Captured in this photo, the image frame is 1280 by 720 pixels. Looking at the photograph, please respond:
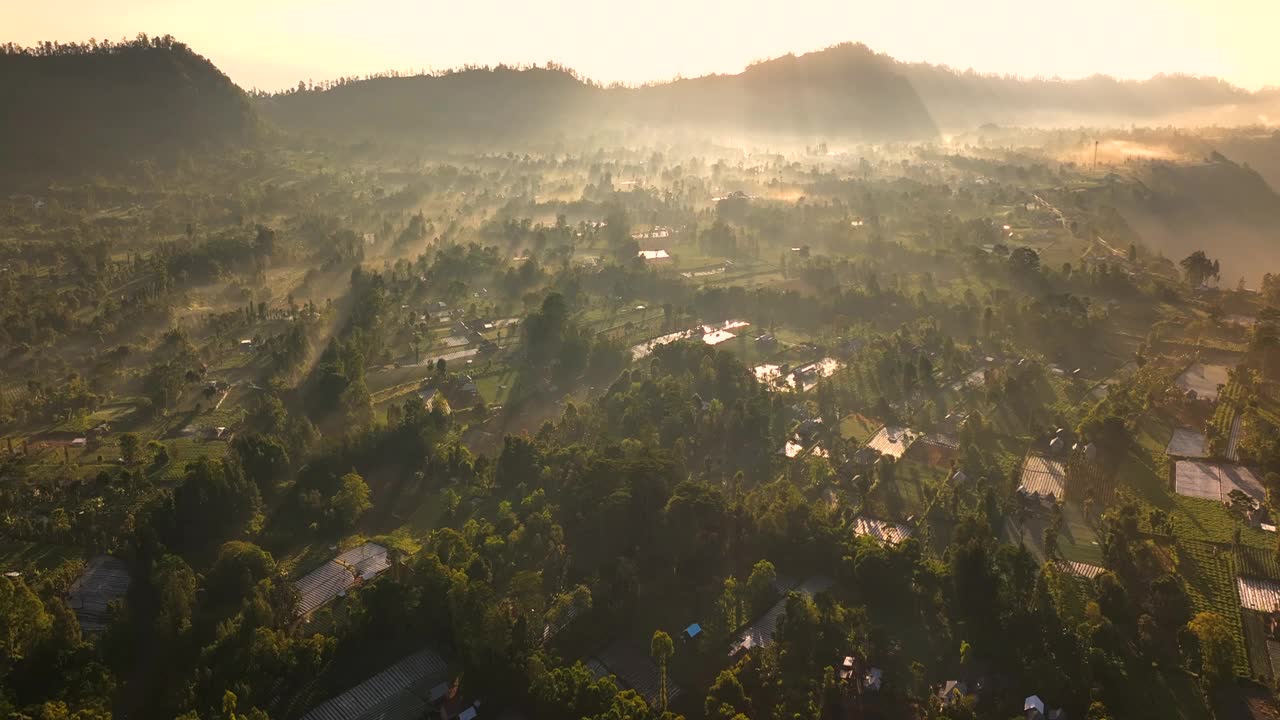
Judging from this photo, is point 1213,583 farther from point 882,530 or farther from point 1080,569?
point 882,530

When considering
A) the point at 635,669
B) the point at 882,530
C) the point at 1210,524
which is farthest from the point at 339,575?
the point at 1210,524

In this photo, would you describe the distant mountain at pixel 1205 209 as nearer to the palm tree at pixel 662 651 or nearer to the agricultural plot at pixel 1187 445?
the agricultural plot at pixel 1187 445

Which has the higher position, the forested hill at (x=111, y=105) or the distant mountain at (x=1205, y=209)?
the forested hill at (x=111, y=105)

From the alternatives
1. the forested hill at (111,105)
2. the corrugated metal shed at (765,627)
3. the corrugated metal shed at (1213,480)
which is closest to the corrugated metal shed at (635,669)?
the corrugated metal shed at (765,627)

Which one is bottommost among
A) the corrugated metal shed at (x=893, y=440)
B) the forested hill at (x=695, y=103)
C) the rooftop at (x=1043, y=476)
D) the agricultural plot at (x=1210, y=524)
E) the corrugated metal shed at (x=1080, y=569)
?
the corrugated metal shed at (x=1080, y=569)

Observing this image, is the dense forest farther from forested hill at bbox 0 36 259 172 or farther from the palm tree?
forested hill at bbox 0 36 259 172

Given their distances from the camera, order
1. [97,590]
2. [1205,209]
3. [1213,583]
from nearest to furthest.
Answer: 1. [97,590]
2. [1213,583]
3. [1205,209]

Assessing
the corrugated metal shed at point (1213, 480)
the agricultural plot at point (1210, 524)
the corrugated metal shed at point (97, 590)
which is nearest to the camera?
the corrugated metal shed at point (97, 590)
